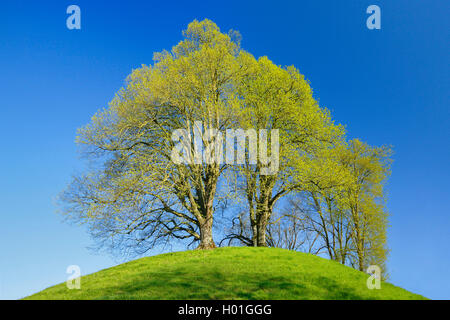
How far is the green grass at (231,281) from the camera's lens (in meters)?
12.9

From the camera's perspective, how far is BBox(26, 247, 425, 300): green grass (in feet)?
42.4

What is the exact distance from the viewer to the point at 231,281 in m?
14.1

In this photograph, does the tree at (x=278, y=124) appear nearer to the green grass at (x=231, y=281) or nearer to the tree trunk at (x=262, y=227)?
the tree trunk at (x=262, y=227)

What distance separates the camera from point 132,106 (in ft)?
75.1

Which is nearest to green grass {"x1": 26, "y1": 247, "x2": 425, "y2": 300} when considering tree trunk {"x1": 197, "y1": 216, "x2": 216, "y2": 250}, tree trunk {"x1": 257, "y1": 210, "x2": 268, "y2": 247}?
tree trunk {"x1": 197, "y1": 216, "x2": 216, "y2": 250}

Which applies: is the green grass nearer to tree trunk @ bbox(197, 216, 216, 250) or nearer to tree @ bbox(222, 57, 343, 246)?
tree trunk @ bbox(197, 216, 216, 250)

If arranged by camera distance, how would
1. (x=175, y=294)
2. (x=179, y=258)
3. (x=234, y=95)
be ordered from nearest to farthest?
(x=175, y=294) → (x=179, y=258) → (x=234, y=95)

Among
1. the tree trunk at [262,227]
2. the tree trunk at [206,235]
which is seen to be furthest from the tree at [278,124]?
the tree trunk at [206,235]

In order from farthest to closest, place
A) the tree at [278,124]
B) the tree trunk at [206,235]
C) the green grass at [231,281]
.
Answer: the tree at [278,124], the tree trunk at [206,235], the green grass at [231,281]

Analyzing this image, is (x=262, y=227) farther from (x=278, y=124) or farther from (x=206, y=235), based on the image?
(x=278, y=124)

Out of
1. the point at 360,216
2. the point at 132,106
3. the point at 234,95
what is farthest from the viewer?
the point at 360,216

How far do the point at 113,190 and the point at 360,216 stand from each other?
22133mm
